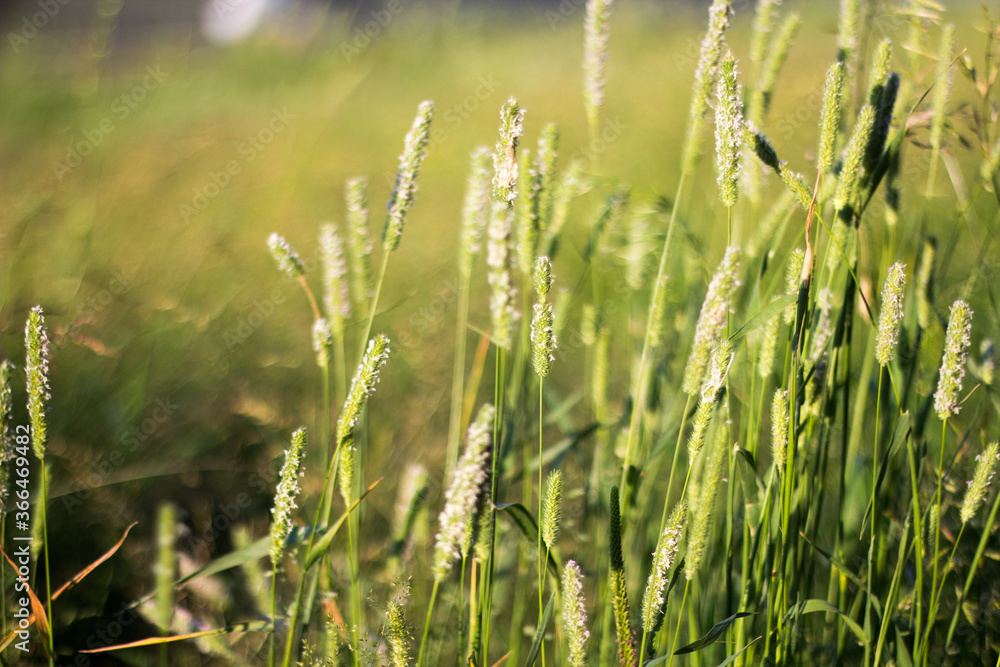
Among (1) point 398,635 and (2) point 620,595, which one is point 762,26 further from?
(1) point 398,635

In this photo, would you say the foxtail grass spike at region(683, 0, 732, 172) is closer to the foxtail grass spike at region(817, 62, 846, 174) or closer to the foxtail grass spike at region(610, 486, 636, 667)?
the foxtail grass spike at region(817, 62, 846, 174)

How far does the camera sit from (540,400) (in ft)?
1.95

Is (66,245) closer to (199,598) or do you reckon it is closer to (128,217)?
(128,217)

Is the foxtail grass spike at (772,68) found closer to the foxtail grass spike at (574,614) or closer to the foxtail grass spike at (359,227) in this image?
the foxtail grass spike at (359,227)

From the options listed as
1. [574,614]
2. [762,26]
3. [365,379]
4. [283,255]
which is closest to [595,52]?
[762,26]

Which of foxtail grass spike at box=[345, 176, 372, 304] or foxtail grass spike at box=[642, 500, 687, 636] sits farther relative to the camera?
foxtail grass spike at box=[345, 176, 372, 304]

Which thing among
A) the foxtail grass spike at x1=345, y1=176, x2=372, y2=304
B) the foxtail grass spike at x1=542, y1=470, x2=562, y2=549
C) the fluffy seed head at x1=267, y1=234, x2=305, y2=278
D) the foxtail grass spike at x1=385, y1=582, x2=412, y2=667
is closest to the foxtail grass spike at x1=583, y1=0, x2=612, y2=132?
the foxtail grass spike at x1=345, y1=176, x2=372, y2=304

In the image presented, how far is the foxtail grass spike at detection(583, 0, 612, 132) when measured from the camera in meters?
0.99

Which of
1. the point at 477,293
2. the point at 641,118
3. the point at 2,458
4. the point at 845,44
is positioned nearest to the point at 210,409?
the point at 2,458

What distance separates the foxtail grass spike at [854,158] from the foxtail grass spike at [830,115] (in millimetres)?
17

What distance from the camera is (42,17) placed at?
2.25 meters

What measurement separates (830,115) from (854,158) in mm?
49

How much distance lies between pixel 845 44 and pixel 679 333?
0.51 meters

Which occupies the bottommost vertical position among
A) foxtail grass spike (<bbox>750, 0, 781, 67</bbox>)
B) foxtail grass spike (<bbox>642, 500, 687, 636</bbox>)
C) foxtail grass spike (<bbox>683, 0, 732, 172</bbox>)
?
foxtail grass spike (<bbox>642, 500, 687, 636</bbox>)
